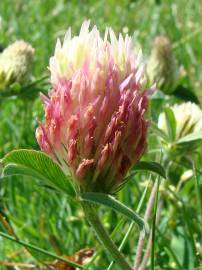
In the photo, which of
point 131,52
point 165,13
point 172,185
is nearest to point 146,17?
point 165,13

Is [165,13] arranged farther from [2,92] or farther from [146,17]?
[2,92]

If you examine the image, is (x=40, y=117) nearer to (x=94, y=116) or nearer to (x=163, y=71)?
(x=163, y=71)

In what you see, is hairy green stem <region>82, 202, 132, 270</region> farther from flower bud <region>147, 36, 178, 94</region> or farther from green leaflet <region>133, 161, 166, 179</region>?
flower bud <region>147, 36, 178, 94</region>

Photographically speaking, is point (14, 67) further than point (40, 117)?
No

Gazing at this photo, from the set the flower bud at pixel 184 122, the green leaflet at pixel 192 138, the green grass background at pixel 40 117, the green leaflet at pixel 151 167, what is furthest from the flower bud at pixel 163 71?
the green leaflet at pixel 151 167

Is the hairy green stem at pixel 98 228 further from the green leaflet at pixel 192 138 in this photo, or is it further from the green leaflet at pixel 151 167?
the green leaflet at pixel 192 138

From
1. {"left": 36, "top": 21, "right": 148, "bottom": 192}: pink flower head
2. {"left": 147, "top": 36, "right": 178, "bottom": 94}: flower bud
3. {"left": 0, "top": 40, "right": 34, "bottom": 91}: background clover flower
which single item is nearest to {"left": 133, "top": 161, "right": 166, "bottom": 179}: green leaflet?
{"left": 36, "top": 21, "right": 148, "bottom": 192}: pink flower head

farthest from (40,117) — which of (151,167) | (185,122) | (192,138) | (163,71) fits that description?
(151,167)
